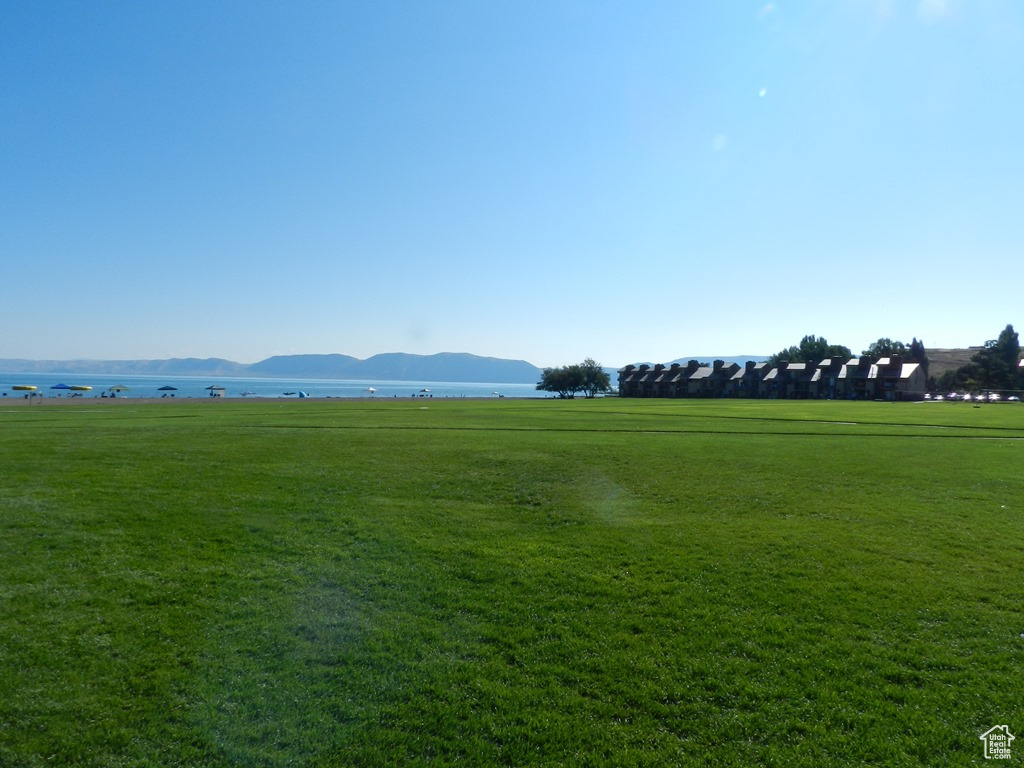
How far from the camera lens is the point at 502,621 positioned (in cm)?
825

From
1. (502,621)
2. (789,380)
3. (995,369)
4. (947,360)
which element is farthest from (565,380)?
(502,621)

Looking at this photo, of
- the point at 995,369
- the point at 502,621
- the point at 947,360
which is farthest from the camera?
the point at 947,360

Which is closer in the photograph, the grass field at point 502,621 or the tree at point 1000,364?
the grass field at point 502,621

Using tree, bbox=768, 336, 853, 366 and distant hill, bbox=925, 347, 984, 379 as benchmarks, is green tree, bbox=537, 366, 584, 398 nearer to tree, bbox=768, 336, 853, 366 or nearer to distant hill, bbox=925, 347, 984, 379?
tree, bbox=768, 336, 853, 366

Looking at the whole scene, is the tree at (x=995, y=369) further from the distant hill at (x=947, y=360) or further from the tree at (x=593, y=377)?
the tree at (x=593, y=377)

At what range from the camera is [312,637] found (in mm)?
7828

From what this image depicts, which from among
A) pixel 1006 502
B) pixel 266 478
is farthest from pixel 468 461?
pixel 1006 502

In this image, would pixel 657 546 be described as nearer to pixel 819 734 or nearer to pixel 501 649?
pixel 501 649

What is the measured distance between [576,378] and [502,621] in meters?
133

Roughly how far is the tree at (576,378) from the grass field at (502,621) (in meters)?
124

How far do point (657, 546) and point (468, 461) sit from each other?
393 inches

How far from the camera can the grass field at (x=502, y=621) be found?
591 cm

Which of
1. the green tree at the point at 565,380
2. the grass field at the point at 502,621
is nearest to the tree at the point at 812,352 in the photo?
the green tree at the point at 565,380

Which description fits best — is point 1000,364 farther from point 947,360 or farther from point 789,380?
point 947,360
